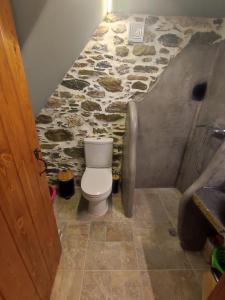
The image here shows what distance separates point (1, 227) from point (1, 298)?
295mm

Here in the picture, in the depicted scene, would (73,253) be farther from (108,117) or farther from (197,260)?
(108,117)

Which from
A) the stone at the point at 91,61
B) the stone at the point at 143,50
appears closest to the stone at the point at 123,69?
the stone at the point at 143,50

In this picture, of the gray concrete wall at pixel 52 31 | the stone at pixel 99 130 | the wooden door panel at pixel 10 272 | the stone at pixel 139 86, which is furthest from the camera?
the stone at pixel 99 130

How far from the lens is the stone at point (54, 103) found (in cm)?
184

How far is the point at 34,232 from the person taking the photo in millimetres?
1004

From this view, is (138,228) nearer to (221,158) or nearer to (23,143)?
(221,158)

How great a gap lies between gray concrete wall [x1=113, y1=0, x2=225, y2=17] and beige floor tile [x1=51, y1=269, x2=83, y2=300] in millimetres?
2326

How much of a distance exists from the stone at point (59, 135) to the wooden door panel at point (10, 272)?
54.9 inches

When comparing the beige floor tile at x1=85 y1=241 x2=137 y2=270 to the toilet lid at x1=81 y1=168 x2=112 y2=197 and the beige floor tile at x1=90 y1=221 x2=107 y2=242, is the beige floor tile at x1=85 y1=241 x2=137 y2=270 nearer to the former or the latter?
the beige floor tile at x1=90 y1=221 x2=107 y2=242

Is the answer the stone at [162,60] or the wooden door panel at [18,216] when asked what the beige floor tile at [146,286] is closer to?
the wooden door panel at [18,216]

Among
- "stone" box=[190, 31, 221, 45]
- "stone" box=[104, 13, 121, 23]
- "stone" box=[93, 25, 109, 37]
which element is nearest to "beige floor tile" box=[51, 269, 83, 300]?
"stone" box=[93, 25, 109, 37]

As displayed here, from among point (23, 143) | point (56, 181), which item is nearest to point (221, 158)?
point (23, 143)

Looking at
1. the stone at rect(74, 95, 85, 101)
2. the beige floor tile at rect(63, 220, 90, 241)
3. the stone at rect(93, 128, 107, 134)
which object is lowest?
the beige floor tile at rect(63, 220, 90, 241)

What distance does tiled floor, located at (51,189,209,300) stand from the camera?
51.4 inches
